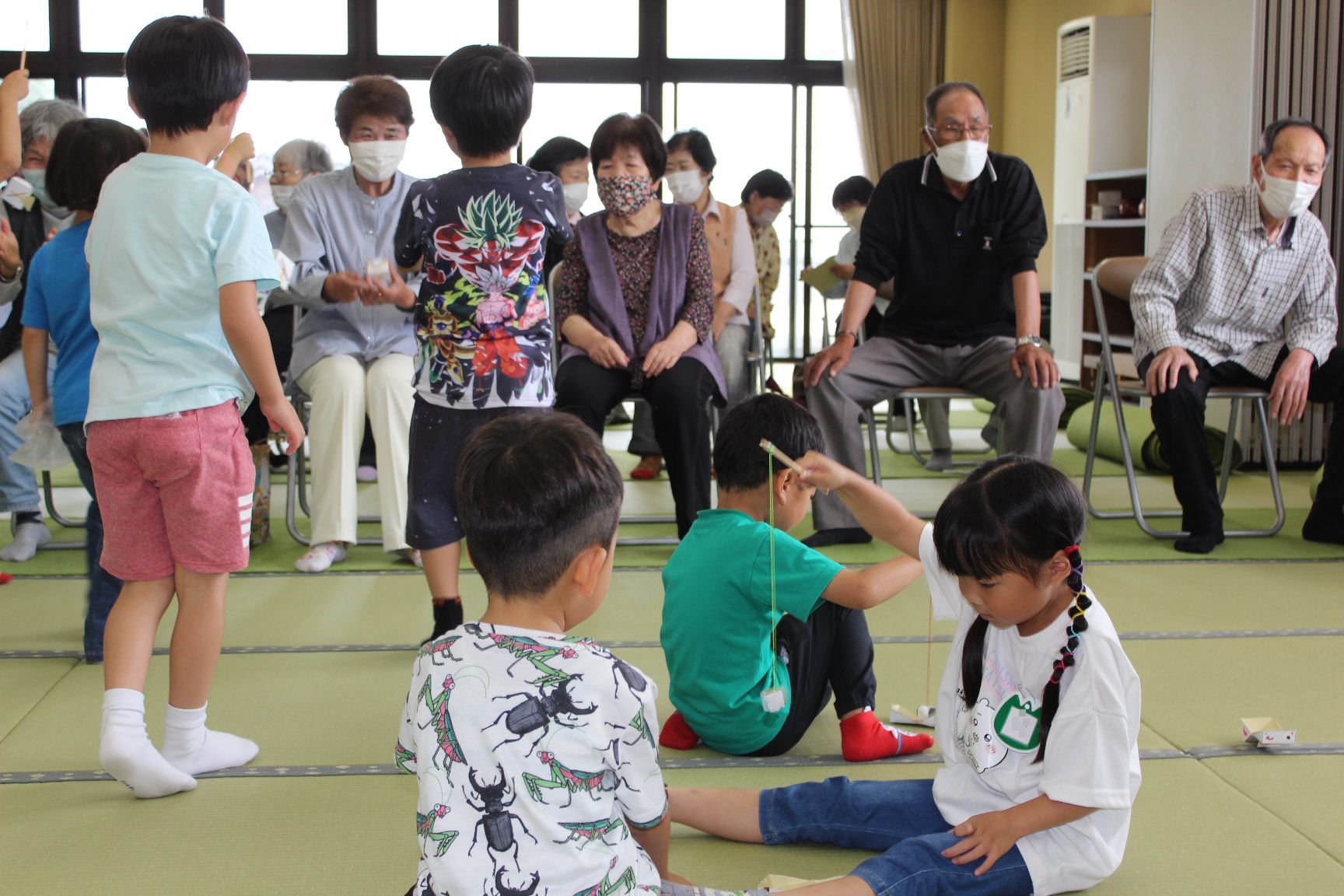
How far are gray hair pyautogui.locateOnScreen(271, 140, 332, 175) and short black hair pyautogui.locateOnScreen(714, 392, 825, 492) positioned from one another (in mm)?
2844

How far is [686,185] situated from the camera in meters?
4.48

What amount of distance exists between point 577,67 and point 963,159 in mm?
5435

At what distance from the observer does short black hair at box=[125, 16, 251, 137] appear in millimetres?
1711

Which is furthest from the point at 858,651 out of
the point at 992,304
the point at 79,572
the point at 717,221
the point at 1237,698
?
the point at 717,221

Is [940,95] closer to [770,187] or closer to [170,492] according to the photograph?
[770,187]

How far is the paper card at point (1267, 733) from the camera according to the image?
1883mm

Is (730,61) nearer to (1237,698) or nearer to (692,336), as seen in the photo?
(692,336)

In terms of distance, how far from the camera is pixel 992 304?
11.7ft

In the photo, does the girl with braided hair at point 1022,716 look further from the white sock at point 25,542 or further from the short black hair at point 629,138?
the white sock at point 25,542

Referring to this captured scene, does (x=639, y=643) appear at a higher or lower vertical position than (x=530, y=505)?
lower

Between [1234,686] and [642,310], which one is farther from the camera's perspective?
[642,310]

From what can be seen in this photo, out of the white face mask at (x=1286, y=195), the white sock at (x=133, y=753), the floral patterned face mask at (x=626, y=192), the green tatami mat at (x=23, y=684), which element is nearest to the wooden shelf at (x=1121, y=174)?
the white face mask at (x=1286, y=195)

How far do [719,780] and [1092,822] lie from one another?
1.94 feet

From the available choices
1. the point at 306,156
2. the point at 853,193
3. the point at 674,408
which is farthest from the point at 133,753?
the point at 853,193
